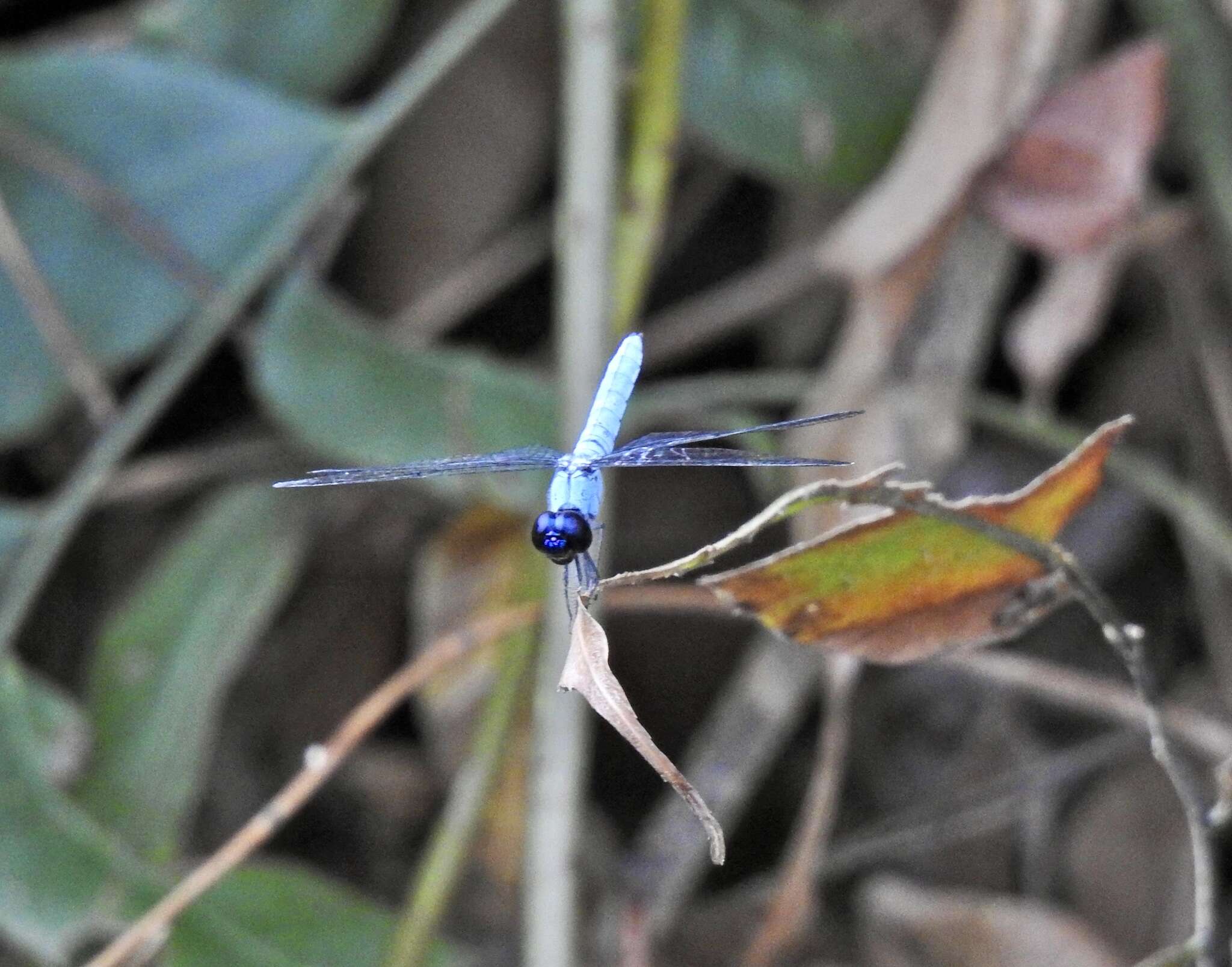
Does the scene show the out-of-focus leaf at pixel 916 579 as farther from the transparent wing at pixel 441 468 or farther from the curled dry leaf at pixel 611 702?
the transparent wing at pixel 441 468

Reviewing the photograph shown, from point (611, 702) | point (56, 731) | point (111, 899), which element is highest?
point (611, 702)

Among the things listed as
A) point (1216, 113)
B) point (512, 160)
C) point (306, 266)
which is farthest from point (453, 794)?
point (1216, 113)

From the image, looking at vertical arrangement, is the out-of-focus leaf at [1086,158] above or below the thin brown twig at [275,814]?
above

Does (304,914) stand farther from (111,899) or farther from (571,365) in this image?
(571,365)

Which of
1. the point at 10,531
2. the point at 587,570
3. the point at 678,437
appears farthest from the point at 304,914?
the point at 678,437

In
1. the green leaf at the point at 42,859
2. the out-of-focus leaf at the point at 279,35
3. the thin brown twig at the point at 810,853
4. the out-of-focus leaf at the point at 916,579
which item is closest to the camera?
the out-of-focus leaf at the point at 916,579

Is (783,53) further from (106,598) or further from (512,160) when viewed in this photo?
(106,598)

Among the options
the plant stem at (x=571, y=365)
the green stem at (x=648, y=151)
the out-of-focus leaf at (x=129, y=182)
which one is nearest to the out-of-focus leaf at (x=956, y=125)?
the green stem at (x=648, y=151)

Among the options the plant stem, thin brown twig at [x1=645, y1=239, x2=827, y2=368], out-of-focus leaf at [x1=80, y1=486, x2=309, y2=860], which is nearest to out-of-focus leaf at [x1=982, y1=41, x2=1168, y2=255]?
thin brown twig at [x1=645, y1=239, x2=827, y2=368]
